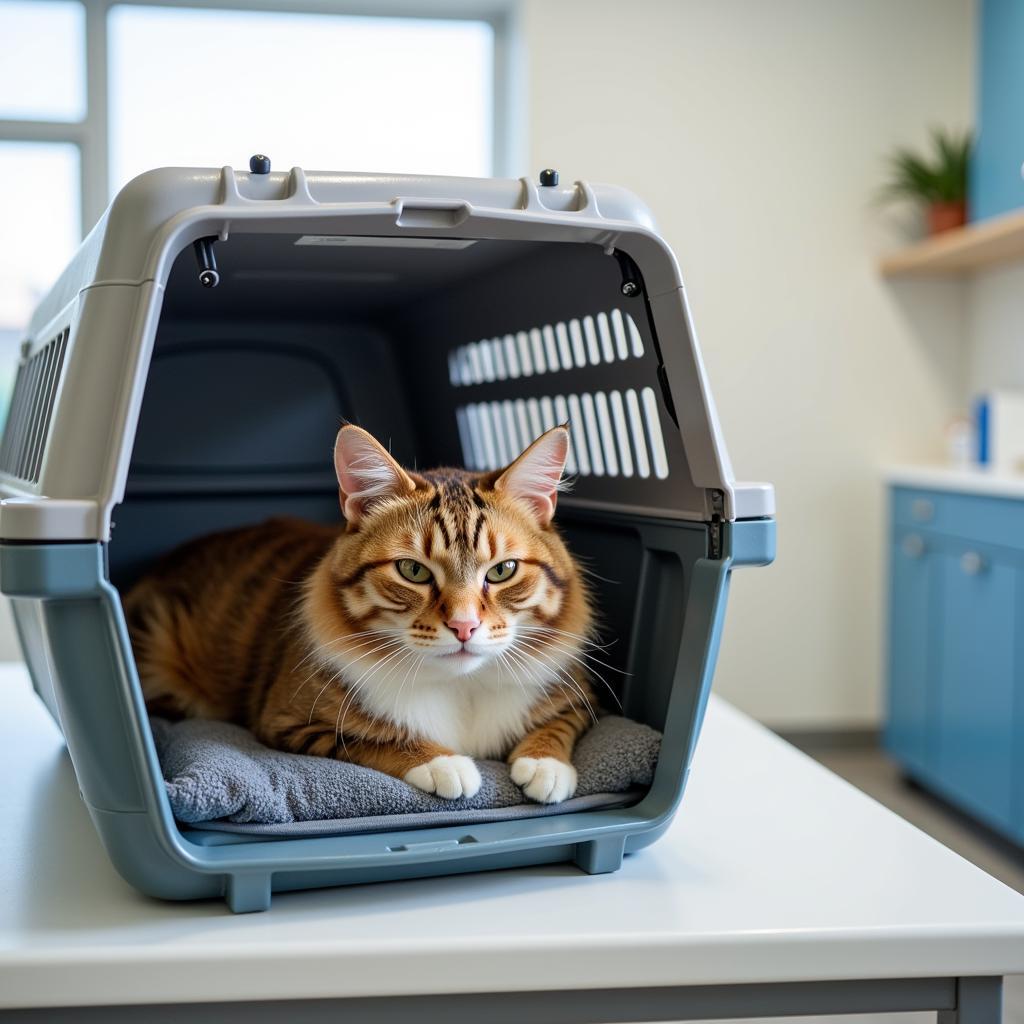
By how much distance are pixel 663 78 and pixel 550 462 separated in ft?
9.30

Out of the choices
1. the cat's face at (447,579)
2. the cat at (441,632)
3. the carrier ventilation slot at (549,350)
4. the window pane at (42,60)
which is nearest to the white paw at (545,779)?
the cat at (441,632)

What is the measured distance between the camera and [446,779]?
0.85m

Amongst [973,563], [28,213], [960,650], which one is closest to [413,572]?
[973,563]

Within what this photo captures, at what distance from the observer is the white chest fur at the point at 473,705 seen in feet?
3.19

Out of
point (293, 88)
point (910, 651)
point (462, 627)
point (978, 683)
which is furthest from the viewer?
point (293, 88)

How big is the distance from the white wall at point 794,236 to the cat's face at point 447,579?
104 inches

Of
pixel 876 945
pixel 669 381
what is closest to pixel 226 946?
pixel 876 945

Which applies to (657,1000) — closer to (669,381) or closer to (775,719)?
(669,381)

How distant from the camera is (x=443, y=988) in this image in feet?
2.22

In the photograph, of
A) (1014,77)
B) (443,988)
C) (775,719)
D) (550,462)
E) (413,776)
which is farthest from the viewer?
(775,719)

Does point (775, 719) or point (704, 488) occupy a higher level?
point (704, 488)

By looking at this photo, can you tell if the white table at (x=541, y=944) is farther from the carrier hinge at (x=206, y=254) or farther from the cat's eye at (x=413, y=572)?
the carrier hinge at (x=206, y=254)

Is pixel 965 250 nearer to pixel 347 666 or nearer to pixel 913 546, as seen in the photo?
pixel 913 546

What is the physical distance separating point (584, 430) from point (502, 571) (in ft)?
1.04
